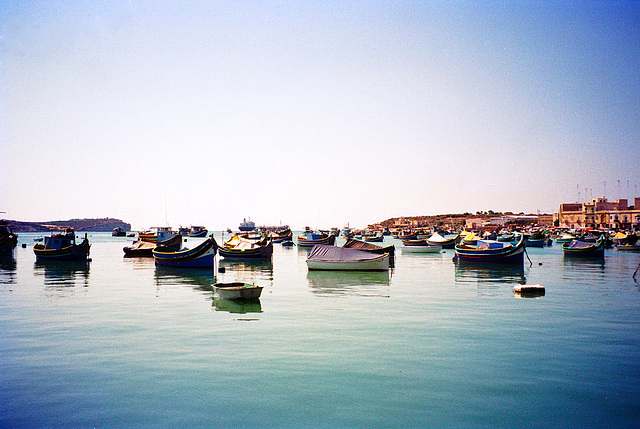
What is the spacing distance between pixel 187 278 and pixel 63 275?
12228 millimetres

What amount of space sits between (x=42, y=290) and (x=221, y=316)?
16875 mm

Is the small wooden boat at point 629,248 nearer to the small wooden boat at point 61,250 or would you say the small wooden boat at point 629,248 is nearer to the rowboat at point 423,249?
the rowboat at point 423,249

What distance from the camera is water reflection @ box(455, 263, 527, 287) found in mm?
35344

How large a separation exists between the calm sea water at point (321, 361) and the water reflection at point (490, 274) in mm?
8215

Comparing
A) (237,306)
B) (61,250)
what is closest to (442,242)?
(61,250)

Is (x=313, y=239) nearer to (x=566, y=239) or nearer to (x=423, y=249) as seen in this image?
(x=423, y=249)

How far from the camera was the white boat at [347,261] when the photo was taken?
41875 millimetres

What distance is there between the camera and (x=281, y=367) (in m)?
13.0

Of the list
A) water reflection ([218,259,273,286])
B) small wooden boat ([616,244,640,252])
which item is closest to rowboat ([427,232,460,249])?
small wooden boat ([616,244,640,252])

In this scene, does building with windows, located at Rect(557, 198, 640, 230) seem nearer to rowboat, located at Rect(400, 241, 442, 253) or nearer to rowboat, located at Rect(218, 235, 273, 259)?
rowboat, located at Rect(400, 241, 442, 253)

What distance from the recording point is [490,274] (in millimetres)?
40625

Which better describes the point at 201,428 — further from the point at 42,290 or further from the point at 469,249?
the point at 469,249

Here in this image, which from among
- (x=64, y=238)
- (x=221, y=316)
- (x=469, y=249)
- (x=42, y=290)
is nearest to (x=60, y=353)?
(x=221, y=316)

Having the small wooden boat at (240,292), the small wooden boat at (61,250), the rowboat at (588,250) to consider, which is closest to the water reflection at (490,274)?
the small wooden boat at (240,292)
